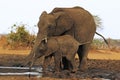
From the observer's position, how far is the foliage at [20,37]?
111ft

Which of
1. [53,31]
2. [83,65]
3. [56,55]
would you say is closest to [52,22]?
[53,31]

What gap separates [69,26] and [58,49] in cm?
160

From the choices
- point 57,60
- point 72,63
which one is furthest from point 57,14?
point 57,60

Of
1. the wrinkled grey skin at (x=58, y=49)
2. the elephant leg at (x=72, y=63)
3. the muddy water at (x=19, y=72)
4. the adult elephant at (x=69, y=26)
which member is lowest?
the muddy water at (x=19, y=72)

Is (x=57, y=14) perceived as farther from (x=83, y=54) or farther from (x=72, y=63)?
(x=83, y=54)

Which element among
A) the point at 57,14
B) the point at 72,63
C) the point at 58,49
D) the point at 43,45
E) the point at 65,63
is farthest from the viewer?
the point at 65,63

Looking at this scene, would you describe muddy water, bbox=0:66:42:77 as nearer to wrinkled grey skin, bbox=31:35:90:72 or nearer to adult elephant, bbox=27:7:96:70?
wrinkled grey skin, bbox=31:35:90:72

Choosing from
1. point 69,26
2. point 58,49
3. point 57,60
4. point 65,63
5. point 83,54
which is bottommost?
point 65,63

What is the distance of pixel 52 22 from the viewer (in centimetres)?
1619

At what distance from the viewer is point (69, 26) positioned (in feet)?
55.4

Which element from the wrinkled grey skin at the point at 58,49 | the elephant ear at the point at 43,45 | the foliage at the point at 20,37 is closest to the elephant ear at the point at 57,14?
the wrinkled grey skin at the point at 58,49

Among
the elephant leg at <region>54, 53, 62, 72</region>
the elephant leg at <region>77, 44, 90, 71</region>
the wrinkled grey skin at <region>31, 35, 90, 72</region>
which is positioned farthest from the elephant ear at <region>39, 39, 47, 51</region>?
the elephant leg at <region>77, 44, 90, 71</region>

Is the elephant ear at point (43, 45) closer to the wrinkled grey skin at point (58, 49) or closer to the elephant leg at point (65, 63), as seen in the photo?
the wrinkled grey skin at point (58, 49)

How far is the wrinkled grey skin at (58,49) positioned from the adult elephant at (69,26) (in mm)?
211
